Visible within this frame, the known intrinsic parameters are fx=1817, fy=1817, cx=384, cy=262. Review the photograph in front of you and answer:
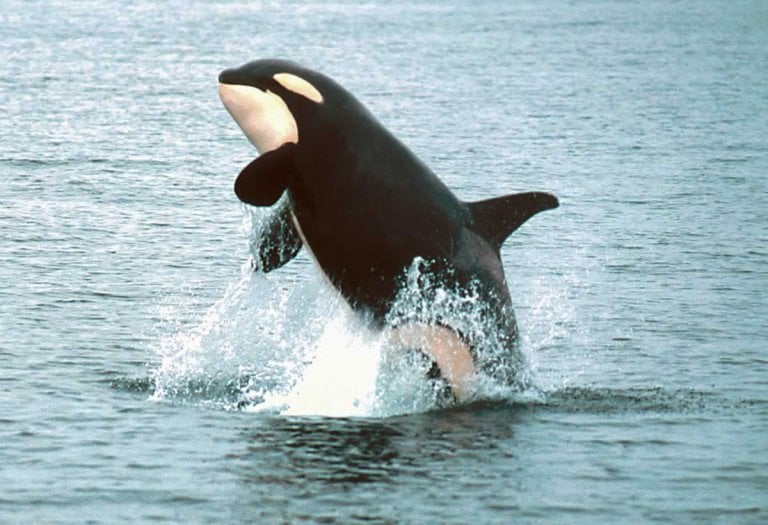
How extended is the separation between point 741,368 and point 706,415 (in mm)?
2400

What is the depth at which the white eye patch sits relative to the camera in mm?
18062

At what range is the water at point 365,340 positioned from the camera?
627 inches

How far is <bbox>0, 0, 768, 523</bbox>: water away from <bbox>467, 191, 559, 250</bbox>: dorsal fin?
66.9 inches

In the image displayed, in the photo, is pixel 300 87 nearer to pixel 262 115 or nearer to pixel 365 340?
pixel 262 115

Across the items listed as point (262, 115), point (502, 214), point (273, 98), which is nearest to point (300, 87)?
point (273, 98)

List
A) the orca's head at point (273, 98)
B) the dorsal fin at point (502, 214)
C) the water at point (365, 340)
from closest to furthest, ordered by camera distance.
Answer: the water at point (365, 340), the orca's head at point (273, 98), the dorsal fin at point (502, 214)

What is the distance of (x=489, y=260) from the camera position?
18.4 metres

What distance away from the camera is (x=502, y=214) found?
18469 mm

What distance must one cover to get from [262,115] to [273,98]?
205 millimetres

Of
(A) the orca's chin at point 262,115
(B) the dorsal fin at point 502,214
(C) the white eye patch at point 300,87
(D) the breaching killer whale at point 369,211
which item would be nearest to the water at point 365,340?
(D) the breaching killer whale at point 369,211

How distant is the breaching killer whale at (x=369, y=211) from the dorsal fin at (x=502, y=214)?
0.03ft

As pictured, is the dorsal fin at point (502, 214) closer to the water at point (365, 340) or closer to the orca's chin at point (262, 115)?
the water at point (365, 340)

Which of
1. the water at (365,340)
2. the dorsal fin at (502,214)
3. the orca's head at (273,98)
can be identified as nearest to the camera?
the water at (365,340)

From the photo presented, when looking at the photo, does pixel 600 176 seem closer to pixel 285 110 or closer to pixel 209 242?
pixel 209 242
